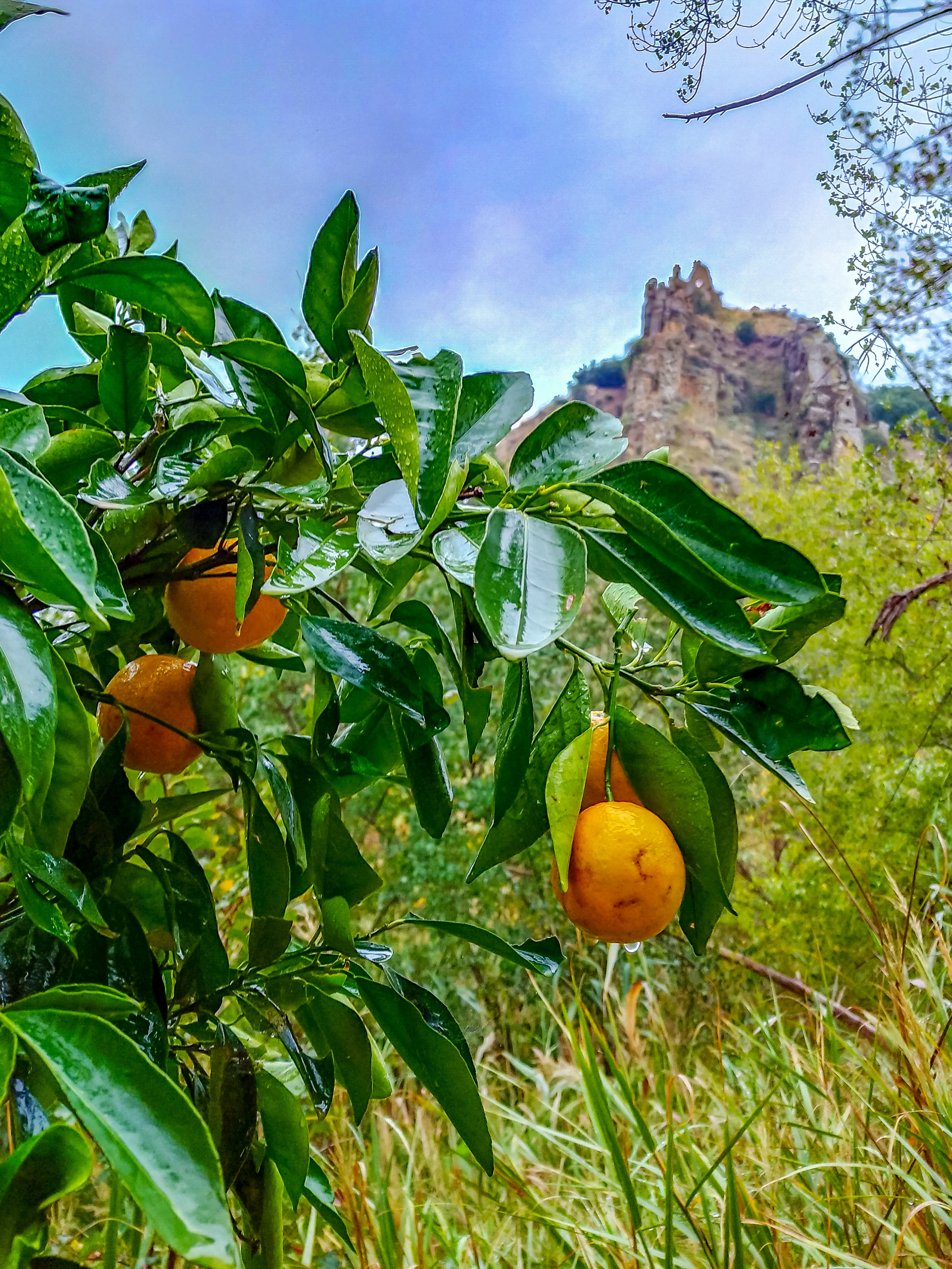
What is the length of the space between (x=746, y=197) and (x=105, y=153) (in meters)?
3.20

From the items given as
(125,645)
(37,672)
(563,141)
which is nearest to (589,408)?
(37,672)

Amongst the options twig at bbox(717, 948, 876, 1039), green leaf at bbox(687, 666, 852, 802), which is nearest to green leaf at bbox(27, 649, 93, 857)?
green leaf at bbox(687, 666, 852, 802)

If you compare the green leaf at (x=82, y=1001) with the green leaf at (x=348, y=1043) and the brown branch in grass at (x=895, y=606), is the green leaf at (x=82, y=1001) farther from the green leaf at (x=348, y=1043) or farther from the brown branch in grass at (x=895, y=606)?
the brown branch in grass at (x=895, y=606)

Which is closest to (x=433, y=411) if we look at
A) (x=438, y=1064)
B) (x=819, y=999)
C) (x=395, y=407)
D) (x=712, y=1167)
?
(x=395, y=407)

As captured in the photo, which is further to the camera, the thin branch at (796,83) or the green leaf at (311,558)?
the thin branch at (796,83)

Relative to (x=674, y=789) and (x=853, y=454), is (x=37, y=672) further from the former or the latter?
(x=853, y=454)

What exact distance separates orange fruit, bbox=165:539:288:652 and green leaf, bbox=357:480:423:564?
9 centimetres

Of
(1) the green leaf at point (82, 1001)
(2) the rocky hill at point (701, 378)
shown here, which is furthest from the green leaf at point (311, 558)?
(2) the rocky hill at point (701, 378)

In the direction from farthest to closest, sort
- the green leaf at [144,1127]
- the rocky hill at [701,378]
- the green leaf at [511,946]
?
the rocky hill at [701,378] < the green leaf at [511,946] < the green leaf at [144,1127]

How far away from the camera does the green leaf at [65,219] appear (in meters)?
0.22

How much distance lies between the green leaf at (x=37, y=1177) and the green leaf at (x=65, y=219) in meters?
0.20

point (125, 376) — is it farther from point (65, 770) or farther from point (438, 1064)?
point (438, 1064)

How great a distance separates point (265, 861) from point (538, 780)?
12 cm

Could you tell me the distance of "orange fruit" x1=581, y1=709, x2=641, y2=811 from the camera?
354mm
